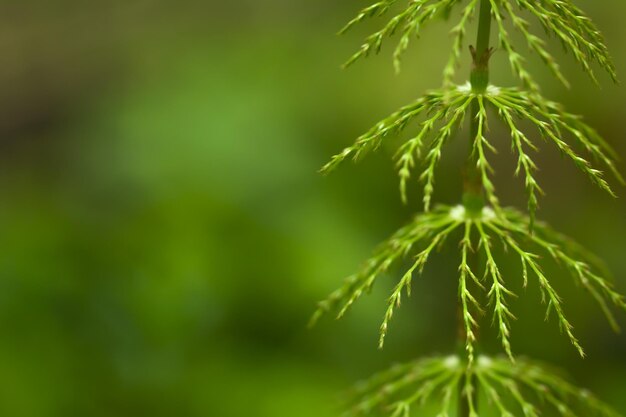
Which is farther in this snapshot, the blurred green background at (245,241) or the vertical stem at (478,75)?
the blurred green background at (245,241)

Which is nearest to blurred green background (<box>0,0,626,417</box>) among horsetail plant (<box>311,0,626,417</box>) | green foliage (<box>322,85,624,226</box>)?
horsetail plant (<box>311,0,626,417</box>)

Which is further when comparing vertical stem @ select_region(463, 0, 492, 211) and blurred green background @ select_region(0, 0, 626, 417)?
blurred green background @ select_region(0, 0, 626, 417)

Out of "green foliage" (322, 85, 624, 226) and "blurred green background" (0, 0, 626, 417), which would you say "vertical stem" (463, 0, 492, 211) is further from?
"blurred green background" (0, 0, 626, 417)

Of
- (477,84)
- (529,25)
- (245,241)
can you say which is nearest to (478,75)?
(477,84)

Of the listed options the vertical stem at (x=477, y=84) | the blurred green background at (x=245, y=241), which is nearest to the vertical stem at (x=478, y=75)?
the vertical stem at (x=477, y=84)

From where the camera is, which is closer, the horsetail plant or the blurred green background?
the horsetail plant

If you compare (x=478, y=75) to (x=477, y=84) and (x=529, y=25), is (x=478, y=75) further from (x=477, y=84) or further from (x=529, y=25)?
(x=529, y=25)

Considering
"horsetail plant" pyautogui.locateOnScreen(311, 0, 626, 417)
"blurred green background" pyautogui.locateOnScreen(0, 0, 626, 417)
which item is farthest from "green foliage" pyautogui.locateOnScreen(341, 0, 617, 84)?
"blurred green background" pyautogui.locateOnScreen(0, 0, 626, 417)

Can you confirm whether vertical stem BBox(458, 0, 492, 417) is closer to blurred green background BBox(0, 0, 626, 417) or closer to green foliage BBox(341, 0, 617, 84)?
green foliage BBox(341, 0, 617, 84)

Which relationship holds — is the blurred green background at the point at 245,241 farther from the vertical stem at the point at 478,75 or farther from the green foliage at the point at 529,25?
the green foliage at the point at 529,25
